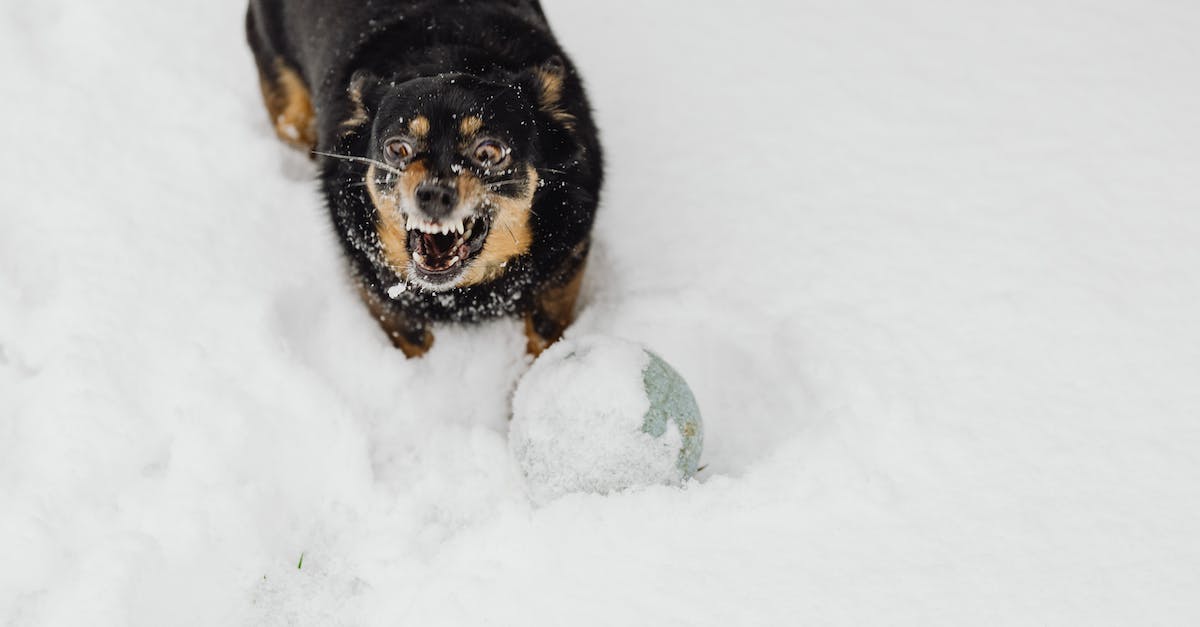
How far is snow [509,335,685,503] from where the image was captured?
2365 millimetres

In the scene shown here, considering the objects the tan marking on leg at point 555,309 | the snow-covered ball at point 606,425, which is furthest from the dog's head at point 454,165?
the snow-covered ball at point 606,425

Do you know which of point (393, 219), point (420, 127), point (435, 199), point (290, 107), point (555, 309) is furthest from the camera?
point (290, 107)

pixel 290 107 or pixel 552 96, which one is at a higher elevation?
pixel 552 96

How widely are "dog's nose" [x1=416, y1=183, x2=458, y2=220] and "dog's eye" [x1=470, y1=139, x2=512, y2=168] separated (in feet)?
0.57

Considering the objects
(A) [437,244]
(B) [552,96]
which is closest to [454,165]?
(A) [437,244]

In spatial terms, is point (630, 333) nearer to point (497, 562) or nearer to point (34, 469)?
point (497, 562)

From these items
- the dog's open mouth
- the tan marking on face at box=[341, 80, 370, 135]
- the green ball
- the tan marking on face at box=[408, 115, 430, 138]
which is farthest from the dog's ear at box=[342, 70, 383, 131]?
the green ball

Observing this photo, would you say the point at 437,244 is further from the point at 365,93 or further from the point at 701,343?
the point at 701,343

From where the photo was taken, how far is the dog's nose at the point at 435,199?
7.36 ft

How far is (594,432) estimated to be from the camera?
238cm

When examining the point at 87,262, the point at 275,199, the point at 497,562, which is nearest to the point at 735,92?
the point at 275,199

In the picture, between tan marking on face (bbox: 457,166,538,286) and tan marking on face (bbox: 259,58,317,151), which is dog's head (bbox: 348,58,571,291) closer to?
tan marking on face (bbox: 457,166,538,286)

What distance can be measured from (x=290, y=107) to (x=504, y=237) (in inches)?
62.9

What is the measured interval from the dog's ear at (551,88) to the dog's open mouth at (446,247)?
47cm
